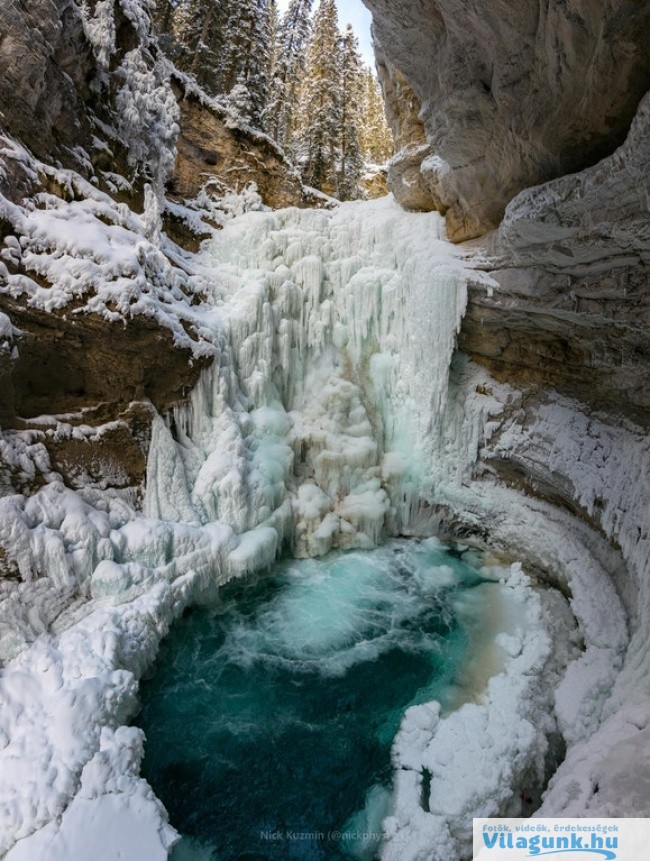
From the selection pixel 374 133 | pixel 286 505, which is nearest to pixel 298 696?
pixel 286 505

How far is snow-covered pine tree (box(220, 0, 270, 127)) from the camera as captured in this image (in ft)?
51.7

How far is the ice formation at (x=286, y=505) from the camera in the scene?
17.2 ft

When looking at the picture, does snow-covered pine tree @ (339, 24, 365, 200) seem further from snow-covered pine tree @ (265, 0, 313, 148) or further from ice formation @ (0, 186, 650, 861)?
ice formation @ (0, 186, 650, 861)

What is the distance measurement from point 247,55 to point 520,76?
1571 cm

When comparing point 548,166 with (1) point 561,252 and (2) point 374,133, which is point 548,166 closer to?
(1) point 561,252

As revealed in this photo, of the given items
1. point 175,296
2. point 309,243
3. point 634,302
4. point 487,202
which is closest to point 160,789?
point 175,296

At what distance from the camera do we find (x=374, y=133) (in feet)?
102

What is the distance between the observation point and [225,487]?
8867 millimetres

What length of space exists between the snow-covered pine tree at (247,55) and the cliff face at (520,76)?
11029 mm

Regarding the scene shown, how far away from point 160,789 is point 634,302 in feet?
29.5

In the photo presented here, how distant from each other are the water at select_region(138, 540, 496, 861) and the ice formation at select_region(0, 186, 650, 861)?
1.89ft

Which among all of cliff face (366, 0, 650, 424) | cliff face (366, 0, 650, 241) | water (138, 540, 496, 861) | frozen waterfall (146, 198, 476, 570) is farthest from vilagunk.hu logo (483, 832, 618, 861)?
cliff face (366, 0, 650, 241)

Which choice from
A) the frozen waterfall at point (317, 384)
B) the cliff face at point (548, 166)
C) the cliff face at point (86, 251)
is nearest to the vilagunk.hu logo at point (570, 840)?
the cliff face at point (548, 166)

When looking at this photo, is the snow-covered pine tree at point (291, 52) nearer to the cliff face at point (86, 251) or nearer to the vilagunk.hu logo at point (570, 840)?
the cliff face at point (86, 251)
